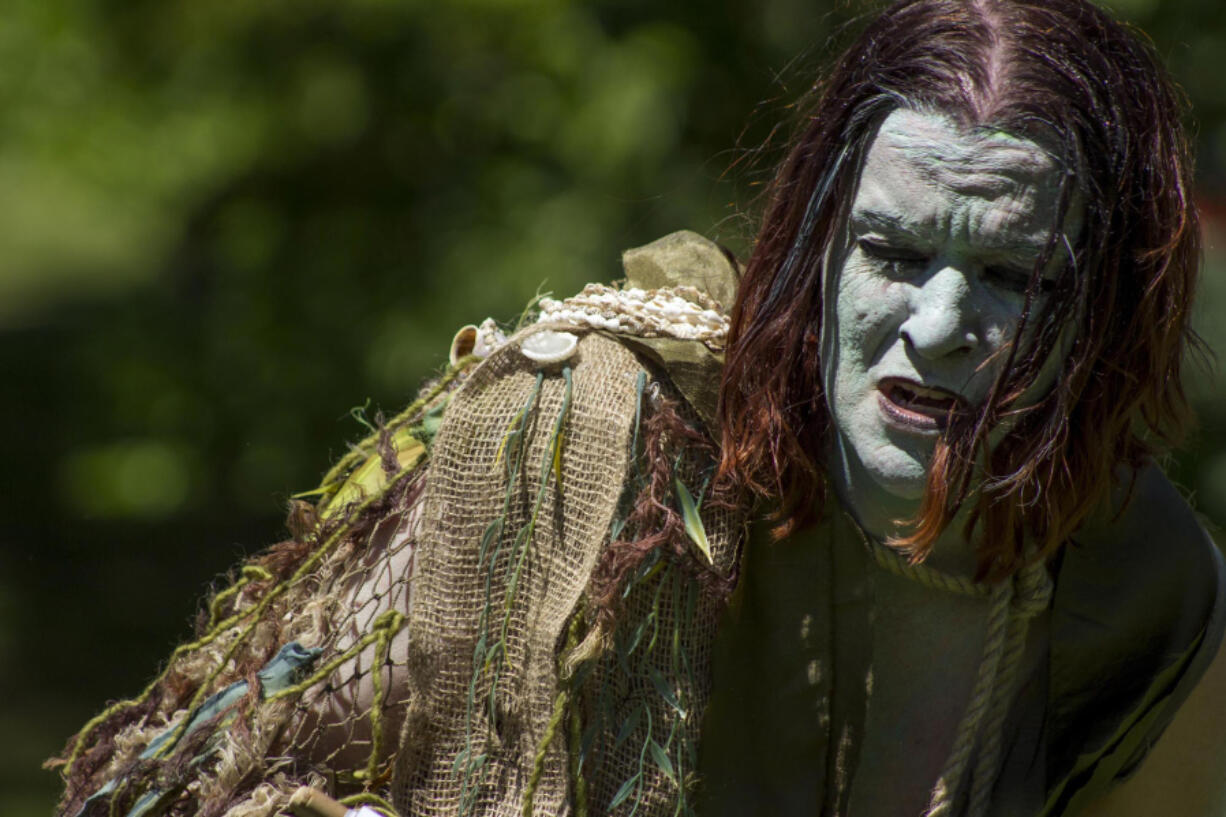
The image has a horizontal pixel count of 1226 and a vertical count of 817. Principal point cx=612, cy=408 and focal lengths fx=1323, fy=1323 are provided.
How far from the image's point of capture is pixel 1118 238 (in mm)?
1181

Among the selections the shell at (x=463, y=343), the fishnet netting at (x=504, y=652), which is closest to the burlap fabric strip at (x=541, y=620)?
the fishnet netting at (x=504, y=652)

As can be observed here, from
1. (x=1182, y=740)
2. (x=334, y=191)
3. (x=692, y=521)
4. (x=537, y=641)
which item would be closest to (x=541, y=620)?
(x=537, y=641)

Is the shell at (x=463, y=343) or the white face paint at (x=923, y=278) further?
the shell at (x=463, y=343)

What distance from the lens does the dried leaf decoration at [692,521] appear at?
126cm

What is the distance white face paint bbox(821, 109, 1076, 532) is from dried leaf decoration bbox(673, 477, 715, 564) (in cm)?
16

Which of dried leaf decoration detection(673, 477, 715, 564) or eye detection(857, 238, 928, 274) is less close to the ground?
eye detection(857, 238, 928, 274)

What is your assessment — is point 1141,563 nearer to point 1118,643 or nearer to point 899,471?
point 1118,643

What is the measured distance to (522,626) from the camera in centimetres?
128

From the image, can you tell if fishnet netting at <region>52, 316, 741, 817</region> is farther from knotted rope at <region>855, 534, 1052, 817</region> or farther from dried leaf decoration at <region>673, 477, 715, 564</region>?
knotted rope at <region>855, 534, 1052, 817</region>

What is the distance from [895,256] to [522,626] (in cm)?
50

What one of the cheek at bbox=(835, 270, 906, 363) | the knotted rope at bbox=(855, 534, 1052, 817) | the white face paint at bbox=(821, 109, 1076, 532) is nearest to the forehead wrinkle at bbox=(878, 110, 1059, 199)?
the white face paint at bbox=(821, 109, 1076, 532)

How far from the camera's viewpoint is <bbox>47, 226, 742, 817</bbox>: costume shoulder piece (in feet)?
4.12

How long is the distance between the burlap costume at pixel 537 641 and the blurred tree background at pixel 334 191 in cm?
141

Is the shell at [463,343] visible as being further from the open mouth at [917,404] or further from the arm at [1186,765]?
the arm at [1186,765]
